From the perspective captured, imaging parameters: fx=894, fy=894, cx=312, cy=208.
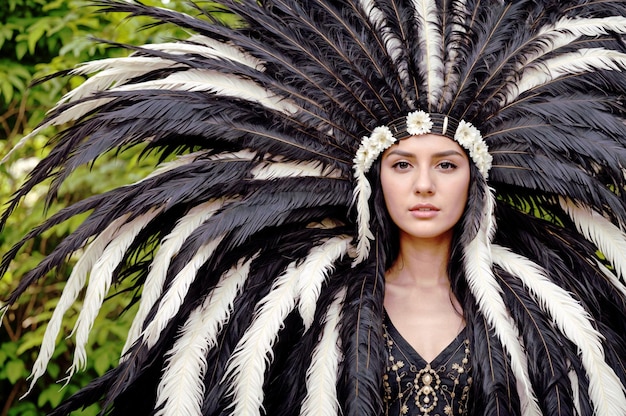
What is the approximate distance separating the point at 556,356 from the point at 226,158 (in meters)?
1.18

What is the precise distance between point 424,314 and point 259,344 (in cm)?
56

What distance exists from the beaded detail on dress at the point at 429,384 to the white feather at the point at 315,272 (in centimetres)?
32

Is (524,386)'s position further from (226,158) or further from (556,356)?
(226,158)

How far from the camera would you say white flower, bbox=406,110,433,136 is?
274 cm

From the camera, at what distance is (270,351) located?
2.62 metres

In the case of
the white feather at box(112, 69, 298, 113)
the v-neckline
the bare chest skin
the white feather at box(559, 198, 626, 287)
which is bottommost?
the v-neckline

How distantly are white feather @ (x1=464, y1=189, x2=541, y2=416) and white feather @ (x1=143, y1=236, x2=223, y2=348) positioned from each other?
817 millimetres

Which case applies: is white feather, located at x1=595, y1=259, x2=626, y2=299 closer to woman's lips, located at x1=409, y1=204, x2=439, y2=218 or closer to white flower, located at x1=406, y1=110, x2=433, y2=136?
woman's lips, located at x1=409, y1=204, x2=439, y2=218

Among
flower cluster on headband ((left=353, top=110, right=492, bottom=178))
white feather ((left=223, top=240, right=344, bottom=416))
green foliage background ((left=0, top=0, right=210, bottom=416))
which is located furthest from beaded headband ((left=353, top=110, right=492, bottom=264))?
green foliage background ((left=0, top=0, right=210, bottom=416))

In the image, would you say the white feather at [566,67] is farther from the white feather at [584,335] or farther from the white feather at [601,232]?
the white feather at [584,335]

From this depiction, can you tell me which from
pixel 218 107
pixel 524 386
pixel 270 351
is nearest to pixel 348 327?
pixel 270 351

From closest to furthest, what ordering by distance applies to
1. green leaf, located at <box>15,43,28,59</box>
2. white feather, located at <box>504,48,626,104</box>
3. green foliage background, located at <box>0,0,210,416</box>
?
white feather, located at <box>504,48,626,104</box> < green foliage background, located at <box>0,0,210,416</box> < green leaf, located at <box>15,43,28,59</box>

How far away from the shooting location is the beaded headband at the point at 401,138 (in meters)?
2.75

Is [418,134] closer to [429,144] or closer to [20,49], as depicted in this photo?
[429,144]
